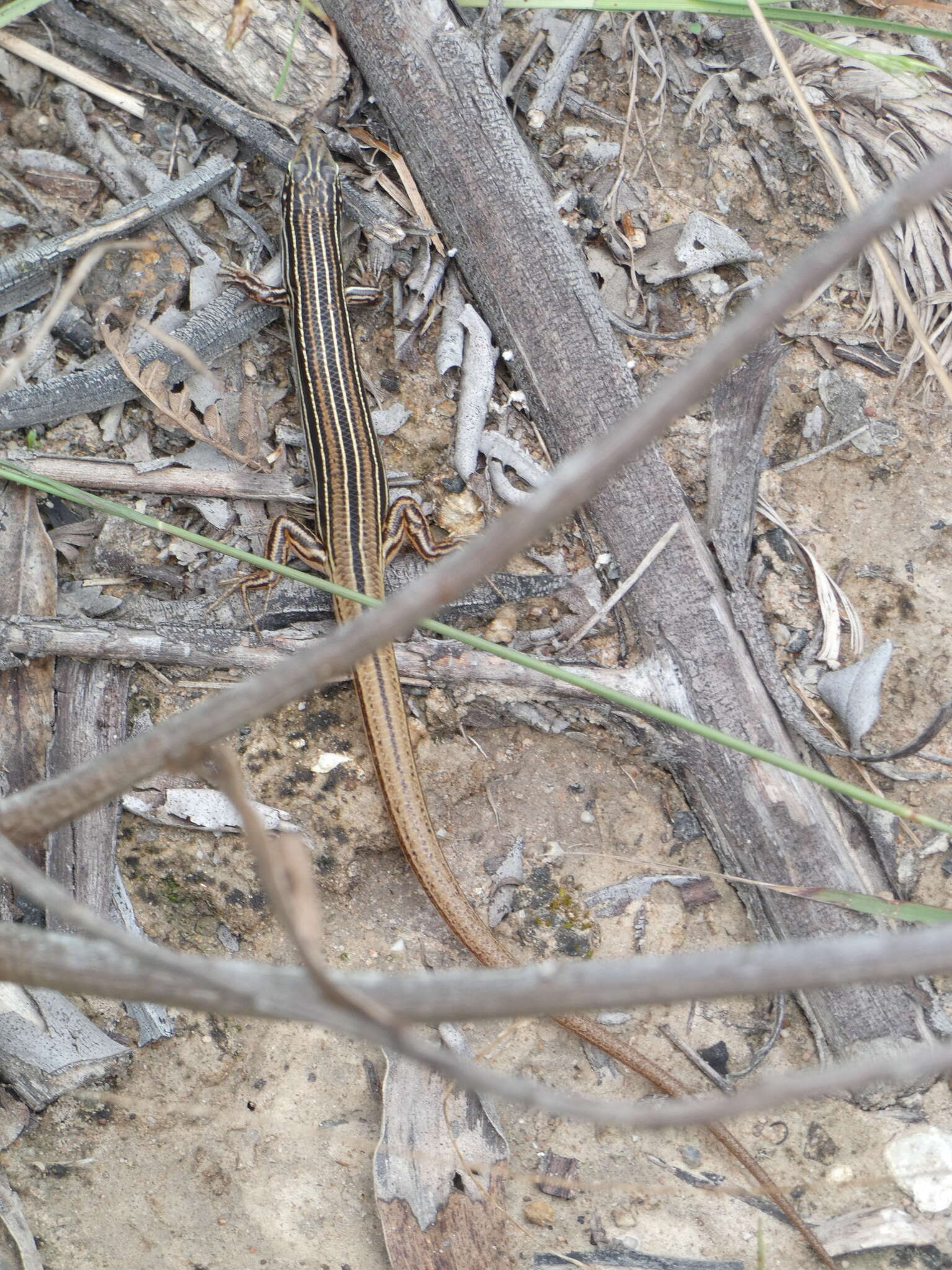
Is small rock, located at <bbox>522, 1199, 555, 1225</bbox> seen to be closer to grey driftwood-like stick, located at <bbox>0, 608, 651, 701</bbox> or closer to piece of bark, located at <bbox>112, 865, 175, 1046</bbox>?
piece of bark, located at <bbox>112, 865, 175, 1046</bbox>

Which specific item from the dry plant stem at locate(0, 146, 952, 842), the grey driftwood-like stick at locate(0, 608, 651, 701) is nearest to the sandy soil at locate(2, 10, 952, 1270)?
the grey driftwood-like stick at locate(0, 608, 651, 701)

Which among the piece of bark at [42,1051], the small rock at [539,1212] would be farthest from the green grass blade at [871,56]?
the piece of bark at [42,1051]

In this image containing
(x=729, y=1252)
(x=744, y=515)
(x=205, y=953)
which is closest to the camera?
(x=729, y=1252)

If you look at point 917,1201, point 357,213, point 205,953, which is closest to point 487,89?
point 357,213

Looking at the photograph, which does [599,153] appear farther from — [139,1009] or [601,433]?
[139,1009]

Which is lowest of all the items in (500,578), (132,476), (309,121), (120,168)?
(132,476)

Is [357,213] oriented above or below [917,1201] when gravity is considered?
above

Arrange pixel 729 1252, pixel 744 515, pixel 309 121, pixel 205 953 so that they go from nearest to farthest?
1. pixel 729 1252
2. pixel 205 953
3. pixel 744 515
4. pixel 309 121

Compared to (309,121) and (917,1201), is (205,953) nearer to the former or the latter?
(917,1201)
